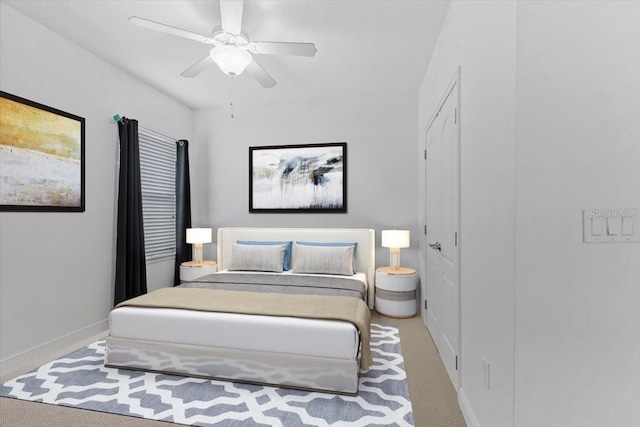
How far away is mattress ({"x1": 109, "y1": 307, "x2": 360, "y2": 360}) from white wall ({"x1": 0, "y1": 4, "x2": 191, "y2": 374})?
0.78 m

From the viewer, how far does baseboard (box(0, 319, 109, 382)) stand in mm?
2445

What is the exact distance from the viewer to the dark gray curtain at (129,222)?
342 cm

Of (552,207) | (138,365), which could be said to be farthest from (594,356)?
(138,365)

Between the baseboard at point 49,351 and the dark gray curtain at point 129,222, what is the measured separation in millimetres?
318

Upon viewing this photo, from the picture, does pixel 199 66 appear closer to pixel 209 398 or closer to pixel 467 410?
pixel 209 398

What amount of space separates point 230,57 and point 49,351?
285 cm

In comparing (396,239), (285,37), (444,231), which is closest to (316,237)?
(396,239)

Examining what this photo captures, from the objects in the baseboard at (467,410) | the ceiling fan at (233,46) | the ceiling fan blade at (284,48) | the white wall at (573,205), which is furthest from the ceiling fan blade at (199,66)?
the baseboard at (467,410)

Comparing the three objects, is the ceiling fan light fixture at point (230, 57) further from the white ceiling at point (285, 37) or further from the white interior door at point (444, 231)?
the white interior door at point (444, 231)

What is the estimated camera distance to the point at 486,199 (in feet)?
5.39

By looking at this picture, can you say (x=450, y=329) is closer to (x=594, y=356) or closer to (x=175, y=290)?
(x=594, y=356)

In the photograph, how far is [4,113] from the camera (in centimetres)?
244

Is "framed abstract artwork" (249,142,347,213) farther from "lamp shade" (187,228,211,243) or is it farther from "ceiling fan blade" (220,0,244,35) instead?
"ceiling fan blade" (220,0,244,35)

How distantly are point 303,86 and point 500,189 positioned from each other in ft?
9.91
